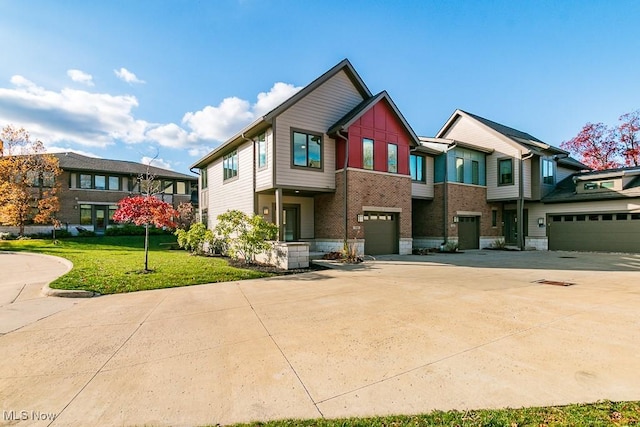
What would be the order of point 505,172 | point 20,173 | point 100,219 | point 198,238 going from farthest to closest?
point 100,219, point 20,173, point 505,172, point 198,238

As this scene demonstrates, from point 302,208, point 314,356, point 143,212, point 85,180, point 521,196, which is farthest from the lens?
point 85,180

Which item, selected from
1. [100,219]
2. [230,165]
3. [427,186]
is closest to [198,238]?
[230,165]

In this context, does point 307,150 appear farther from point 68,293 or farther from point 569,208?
point 569,208

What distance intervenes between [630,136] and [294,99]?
112 feet

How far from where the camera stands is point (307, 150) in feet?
48.8

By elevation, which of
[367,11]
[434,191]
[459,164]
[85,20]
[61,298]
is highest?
[367,11]

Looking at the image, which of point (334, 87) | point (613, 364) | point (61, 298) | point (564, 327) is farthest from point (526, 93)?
point (61, 298)

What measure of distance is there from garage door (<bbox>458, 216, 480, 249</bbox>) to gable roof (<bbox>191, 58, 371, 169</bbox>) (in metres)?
10.5

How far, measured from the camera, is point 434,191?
20.4 metres

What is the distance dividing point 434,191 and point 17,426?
807 inches

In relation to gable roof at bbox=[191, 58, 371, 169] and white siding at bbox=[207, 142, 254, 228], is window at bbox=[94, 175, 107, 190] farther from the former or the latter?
gable roof at bbox=[191, 58, 371, 169]

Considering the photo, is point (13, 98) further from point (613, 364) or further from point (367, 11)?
point (613, 364)

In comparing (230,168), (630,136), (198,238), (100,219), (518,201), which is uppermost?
(630,136)

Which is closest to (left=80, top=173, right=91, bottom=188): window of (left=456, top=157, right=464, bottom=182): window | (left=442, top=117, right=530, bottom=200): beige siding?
(left=456, top=157, right=464, bottom=182): window
